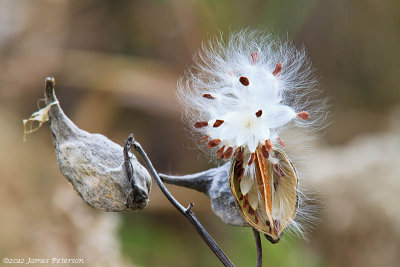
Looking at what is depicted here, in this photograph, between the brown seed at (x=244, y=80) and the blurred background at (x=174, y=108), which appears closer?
the brown seed at (x=244, y=80)

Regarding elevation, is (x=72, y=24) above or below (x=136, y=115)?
above

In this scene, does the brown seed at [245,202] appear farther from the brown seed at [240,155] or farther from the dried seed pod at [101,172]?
the dried seed pod at [101,172]

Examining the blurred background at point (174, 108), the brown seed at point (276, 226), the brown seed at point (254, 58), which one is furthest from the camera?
the blurred background at point (174, 108)

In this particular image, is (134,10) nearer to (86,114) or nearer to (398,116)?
(86,114)

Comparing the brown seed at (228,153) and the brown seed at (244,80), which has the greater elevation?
the brown seed at (244,80)

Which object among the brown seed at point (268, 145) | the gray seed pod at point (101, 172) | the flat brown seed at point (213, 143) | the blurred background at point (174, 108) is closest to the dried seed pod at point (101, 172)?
the gray seed pod at point (101, 172)

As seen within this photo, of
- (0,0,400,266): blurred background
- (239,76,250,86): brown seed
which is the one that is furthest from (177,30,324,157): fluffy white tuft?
(0,0,400,266): blurred background

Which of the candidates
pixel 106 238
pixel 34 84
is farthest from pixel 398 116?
pixel 34 84

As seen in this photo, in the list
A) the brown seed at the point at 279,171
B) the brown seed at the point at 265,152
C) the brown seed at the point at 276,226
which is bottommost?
the brown seed at the point at 276,226
